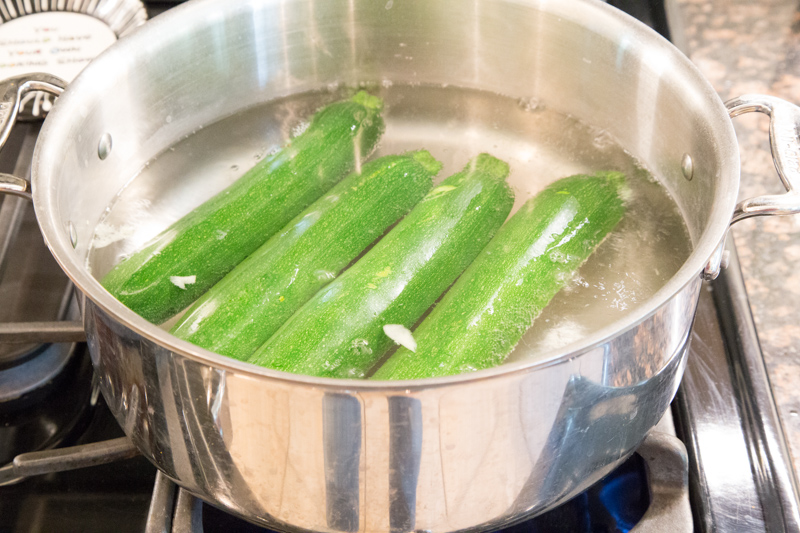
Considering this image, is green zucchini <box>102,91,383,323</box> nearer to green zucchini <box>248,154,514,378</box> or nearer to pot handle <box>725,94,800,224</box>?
green zucchini <box>248,154,514,378</box>

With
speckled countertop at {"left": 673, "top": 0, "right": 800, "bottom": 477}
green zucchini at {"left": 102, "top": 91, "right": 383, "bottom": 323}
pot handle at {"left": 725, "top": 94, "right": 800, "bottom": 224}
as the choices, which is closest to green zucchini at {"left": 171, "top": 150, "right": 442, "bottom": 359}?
green zucchini at {"left": 102, "top": 91, "right": 383, "bottom": 323}

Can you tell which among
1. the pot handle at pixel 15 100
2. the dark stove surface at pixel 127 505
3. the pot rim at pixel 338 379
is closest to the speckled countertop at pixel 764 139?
the dark stove surface at pixel 127 505

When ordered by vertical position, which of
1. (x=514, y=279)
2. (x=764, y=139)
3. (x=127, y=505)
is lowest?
(x=127, y=505)

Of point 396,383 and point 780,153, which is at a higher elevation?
point 780,153

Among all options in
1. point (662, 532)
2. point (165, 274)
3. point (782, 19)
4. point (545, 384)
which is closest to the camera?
point (545, 384)

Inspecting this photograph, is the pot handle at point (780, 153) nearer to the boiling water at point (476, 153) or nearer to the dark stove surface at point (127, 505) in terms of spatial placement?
the boiling water at point (476, 153)

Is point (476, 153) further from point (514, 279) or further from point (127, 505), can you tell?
point (127, 505)

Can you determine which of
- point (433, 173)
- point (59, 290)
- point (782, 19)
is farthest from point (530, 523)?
point (782, 19)

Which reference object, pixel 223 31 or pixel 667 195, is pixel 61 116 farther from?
pixel 667 195

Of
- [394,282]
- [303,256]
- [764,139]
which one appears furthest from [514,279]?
[764,139]
